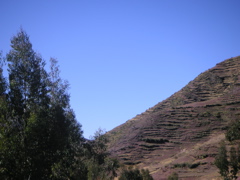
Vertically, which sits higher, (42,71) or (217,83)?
(217,83)

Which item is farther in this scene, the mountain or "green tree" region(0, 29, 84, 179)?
the mountain

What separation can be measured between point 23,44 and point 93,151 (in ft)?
73.4

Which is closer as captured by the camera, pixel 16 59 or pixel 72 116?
pixel 16 59

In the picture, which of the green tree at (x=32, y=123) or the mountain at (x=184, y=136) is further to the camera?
the mountain at (x=184, y=136)

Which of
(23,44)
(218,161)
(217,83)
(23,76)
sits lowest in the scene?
(218,161)

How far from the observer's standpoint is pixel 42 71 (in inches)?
675

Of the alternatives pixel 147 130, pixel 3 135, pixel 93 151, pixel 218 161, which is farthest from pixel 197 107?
pixel 3 135

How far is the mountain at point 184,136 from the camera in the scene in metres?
63.5

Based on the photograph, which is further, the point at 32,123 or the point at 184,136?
the point at 184,136

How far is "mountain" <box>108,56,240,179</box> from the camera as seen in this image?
63.5m

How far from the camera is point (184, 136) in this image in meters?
87.4

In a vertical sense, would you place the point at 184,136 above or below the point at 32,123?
below

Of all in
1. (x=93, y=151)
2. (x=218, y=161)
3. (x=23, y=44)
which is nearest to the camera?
(x=23, y=44)

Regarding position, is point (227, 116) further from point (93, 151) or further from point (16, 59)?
point (16, 59)
